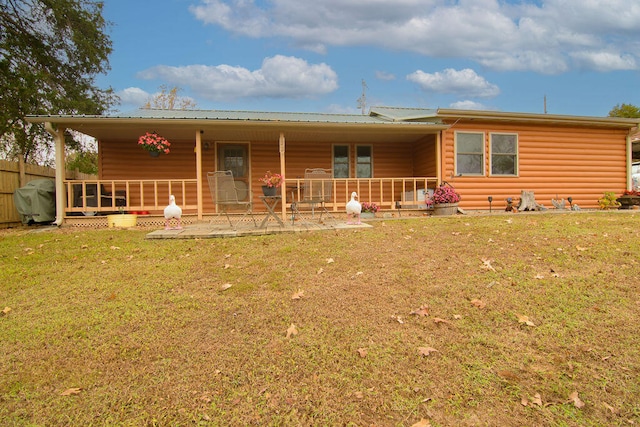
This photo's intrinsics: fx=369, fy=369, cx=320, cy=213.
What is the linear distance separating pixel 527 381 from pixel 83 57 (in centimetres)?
1645

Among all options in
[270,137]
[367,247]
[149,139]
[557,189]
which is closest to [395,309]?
[367,247]

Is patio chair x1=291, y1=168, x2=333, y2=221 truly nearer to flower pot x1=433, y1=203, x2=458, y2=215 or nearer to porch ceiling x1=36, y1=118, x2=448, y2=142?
porch ceiling x1=36, y1=118, x2=448, y2=142

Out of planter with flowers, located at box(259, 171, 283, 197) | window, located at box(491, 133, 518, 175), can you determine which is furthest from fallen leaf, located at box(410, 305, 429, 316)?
window, located at box(491, 133, 518, 175)

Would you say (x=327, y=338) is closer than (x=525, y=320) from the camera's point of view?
Yes

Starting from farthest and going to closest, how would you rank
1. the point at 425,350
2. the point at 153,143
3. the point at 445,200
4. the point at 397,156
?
→ the point at 397,156
the point at 445,200
the point at 153,143
the point at 425,350

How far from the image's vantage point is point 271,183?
8.43m

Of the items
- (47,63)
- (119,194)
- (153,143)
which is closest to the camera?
(153,143)

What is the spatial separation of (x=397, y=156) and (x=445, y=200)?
9.38 ft

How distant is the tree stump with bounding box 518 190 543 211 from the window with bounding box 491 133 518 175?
0.71 m

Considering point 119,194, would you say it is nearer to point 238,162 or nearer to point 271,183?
point 238,162

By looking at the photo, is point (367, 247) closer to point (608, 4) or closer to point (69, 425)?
point (69, 425)

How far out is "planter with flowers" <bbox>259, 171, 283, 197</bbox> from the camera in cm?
→ 815

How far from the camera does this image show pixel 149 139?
8.41m

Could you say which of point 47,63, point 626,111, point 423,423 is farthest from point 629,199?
point 626,111
